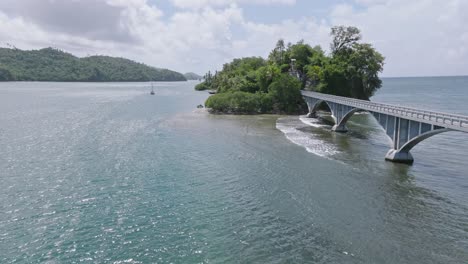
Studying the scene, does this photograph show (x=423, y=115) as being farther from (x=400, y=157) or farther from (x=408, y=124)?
(x=400, y=157)

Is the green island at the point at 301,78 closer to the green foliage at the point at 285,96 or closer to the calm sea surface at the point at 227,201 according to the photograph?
the green foliage at the point at 285,96

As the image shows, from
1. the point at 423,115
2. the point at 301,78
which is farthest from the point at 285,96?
the point at 423,115

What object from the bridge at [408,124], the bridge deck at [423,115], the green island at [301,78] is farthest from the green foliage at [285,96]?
the bridge at [408,124]

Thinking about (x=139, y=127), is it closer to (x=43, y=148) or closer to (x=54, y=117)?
(x=43, y=148)

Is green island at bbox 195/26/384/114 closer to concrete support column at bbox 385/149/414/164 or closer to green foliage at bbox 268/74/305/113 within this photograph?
green foliage at bbox 268/74/305/113

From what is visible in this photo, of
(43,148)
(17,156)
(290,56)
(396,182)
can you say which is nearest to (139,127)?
(43,148)
